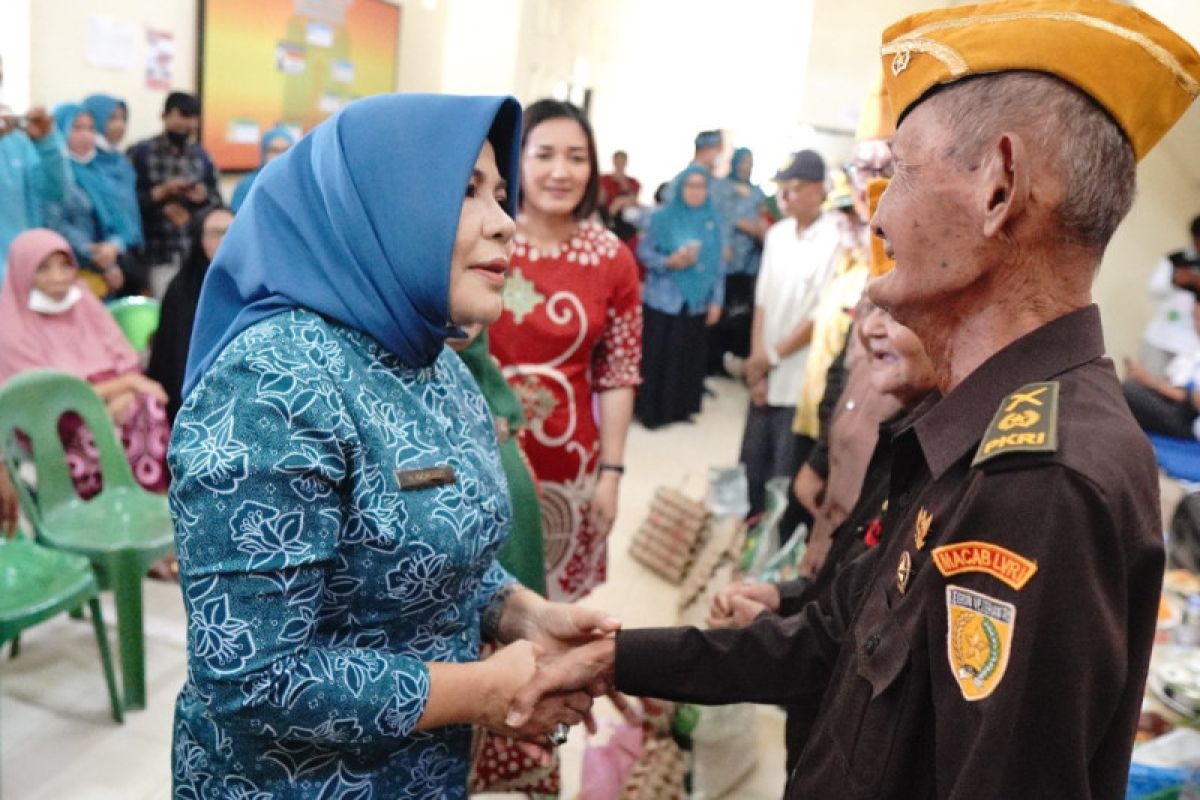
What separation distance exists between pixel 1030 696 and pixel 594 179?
1.85 meters

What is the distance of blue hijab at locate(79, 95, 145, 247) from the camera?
4.71 metres

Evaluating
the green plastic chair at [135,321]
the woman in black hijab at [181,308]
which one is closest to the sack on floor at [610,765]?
the woman in black hijab at [181,308]

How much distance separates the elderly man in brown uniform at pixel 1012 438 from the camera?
69 centimetres

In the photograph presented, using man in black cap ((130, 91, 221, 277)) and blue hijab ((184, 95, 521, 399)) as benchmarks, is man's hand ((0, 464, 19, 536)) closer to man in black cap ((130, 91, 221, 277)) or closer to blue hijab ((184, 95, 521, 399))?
blue hijab ((184, 95, 521, 399))

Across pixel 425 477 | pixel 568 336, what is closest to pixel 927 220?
pixel 425 477

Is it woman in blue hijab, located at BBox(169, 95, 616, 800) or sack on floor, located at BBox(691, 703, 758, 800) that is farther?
sack on floor, located at BBox(691, 703, 758, 800)

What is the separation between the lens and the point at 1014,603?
69 cm

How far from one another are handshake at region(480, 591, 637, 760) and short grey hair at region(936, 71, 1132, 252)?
2.44ft

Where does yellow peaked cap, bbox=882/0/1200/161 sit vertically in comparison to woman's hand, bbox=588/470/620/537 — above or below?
above

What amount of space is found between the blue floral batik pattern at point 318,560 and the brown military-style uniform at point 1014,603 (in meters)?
0.45

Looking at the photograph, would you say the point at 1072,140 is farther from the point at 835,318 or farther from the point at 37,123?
the point at 37,123

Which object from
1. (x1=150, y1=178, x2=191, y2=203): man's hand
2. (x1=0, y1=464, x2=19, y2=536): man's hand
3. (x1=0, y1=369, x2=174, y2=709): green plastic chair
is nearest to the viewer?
(x1=0, y1=464, x2=19, y2=536): man's hand

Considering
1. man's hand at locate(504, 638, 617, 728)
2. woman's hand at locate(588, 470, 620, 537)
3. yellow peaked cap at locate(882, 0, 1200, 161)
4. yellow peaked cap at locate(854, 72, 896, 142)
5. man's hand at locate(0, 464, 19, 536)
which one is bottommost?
man's hand at locate(0, 464, 19, 536)

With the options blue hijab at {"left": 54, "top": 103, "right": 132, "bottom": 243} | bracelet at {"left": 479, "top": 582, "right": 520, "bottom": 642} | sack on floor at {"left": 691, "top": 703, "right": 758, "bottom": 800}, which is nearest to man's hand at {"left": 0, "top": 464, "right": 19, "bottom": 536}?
bracelet at {"left": 479, "top": 582, "right": 520, "bottom": 642}
